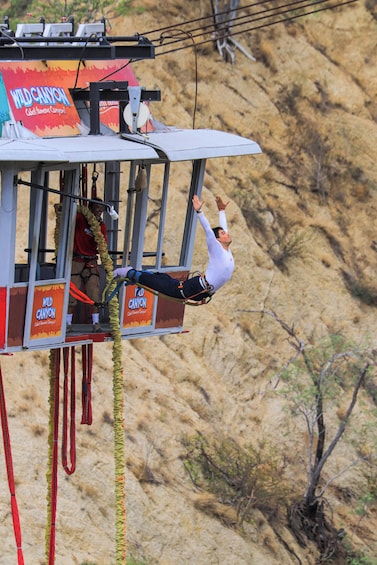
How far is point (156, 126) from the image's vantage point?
64.9ft

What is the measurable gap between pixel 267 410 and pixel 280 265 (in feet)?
16.5

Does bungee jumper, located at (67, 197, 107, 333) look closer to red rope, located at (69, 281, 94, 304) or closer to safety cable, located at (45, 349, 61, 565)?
red rope, located at (69, 281, 94, 304)

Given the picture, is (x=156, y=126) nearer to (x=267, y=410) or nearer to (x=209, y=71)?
(x=267, y=410)

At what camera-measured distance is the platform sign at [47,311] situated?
1792cm

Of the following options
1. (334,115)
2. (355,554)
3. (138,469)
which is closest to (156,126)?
(138,469)

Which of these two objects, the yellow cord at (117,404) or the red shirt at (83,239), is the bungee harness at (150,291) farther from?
the red shirt at (83,239)

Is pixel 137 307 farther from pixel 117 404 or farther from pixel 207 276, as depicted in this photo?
pixel 207 276

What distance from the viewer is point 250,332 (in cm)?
3531

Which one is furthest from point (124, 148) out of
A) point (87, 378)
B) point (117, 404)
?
point (87, 378)

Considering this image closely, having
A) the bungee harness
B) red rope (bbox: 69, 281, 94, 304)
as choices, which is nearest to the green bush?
red rope (bbox: 69, 281, 94, 304)

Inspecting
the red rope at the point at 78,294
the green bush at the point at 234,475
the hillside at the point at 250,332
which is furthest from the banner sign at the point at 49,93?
the green bush at the point at 234,475

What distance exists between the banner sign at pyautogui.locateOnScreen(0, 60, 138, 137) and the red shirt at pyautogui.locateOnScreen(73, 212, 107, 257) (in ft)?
3.78

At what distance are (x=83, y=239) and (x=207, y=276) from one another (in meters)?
2.07

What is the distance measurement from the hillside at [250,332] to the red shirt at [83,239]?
935cm
